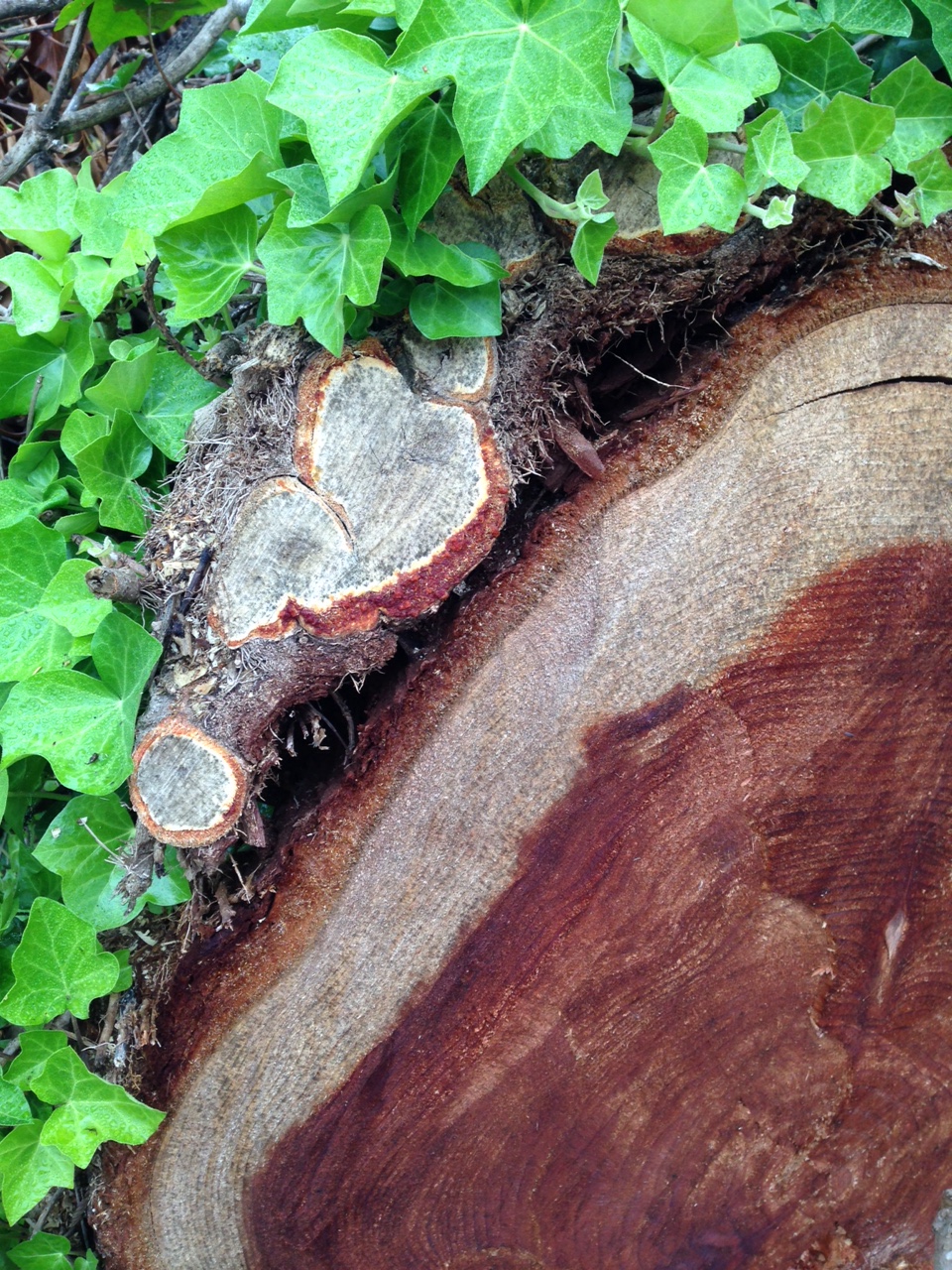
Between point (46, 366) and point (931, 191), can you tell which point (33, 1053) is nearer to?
point (46, 366)

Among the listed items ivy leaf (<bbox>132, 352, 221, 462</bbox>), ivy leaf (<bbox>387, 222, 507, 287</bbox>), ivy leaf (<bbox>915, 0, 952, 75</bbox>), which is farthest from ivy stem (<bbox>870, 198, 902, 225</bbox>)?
ivy leaf (<bbox>132, 352, 221, 462</bbox>)

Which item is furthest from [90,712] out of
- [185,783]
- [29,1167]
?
[29,1167]

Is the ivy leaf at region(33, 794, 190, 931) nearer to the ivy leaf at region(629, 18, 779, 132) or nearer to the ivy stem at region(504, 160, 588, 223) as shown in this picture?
the ivy stem at region(504, 160, 588, 223)

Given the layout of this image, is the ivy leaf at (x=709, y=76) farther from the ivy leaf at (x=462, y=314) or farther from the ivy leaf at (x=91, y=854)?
the ivy leaf at (x=91, y=854)

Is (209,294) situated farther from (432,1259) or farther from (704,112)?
(432,1259)

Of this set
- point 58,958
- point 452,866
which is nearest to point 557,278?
point 452,866

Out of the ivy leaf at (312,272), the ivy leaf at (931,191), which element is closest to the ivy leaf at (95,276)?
the ivy leaf at (312,272)

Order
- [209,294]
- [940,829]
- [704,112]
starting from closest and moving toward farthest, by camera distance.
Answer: [704,112]
[209,294]
[940,829]
